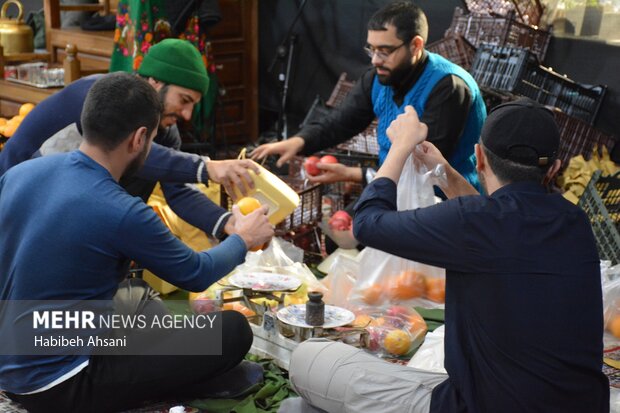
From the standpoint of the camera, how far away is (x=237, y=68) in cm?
693

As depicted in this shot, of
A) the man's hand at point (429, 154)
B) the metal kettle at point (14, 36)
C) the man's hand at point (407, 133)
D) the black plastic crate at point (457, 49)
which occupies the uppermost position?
the man's hand at point (407, 133)

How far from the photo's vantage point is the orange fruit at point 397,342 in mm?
3166

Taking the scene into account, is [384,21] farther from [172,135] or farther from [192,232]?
[192,232]

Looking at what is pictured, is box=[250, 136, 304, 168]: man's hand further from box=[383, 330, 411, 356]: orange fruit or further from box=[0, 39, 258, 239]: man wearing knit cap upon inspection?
box=[383, 330, 411, 356]: orange fruit

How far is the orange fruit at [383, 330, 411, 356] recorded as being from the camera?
317 centimetres

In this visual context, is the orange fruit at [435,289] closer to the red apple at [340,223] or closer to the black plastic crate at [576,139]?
the red apple at [340,223]

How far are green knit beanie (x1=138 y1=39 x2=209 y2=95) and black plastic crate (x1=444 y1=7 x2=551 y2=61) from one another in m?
2.22

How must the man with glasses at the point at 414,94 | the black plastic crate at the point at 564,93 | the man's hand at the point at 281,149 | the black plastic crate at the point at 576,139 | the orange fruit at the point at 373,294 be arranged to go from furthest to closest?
the black plastic crate at the point at 564,93 → the black plastic crate at the point at 576,139 → the man with glasses at the point at 414,94 → the man's hand at the point at 281,149 → the orange fruit at the point at 373,294

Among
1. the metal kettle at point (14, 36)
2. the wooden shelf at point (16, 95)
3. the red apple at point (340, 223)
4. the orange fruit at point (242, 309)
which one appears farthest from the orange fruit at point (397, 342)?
the metal kettle at point (14, 36)

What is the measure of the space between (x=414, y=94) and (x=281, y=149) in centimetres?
66

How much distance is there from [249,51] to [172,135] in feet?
10.8

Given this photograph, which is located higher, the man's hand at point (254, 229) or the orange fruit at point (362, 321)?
the man's hand at point (254, 229)

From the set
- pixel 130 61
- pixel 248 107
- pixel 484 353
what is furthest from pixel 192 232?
pixel 248 107

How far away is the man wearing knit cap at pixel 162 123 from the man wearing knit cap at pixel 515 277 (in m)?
1.35
